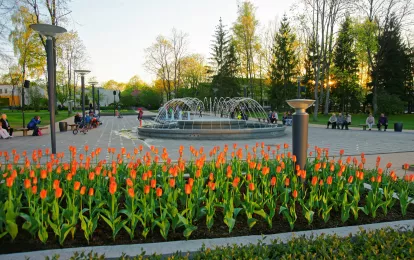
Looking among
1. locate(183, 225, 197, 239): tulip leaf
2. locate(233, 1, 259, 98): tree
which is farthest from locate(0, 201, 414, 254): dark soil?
locate(233, 1, 259, 98): tree

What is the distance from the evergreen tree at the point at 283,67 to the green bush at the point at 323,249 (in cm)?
4400

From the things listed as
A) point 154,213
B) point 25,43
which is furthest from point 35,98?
point 154,213

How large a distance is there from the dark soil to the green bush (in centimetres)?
41

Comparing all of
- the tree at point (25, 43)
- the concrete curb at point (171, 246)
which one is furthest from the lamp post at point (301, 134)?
the tree at point (25, 43)

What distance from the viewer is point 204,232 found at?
140 inches

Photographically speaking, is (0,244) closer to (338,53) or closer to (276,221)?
(276,221)

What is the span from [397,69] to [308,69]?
1208cm

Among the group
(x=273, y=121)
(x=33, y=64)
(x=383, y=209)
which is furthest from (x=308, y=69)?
(x=383, y=209)

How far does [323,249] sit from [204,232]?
1.30 m

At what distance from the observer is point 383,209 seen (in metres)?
4.09

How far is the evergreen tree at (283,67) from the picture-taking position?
150ft

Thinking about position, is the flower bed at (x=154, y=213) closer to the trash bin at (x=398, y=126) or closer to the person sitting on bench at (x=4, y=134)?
the person sitting on bench at (x=4, y=134)

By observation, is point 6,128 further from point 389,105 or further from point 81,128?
point 389,105

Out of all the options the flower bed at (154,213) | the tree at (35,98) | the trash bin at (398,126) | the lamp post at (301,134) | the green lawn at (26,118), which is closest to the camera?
the flower bed at (154,213)
